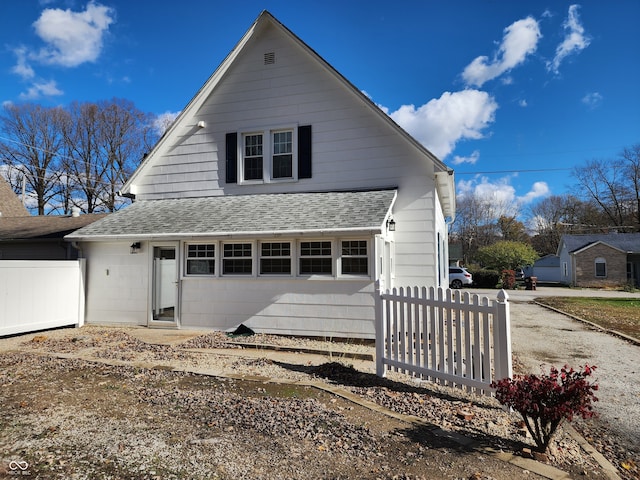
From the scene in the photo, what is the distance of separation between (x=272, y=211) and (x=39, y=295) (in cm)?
620

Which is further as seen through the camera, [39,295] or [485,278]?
[485,278]

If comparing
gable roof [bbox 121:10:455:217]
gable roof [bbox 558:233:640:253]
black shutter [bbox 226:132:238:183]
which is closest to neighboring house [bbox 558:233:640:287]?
gable roof [bbox 558:233:640:253]

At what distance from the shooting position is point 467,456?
10.6 feet

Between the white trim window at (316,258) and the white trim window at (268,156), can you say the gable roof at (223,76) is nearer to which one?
the white trim window at (268,156)

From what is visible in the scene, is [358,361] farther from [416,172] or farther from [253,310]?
[416,172]

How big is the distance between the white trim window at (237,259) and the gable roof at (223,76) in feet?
15.7

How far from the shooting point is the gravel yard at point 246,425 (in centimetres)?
310

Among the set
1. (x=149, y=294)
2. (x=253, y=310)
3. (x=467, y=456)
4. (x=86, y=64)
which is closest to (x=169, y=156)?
(x=149, y=294)

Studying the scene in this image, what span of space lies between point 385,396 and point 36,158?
35858mm

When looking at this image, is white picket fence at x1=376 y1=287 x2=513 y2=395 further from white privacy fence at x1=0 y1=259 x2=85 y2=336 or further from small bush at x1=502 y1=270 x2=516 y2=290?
small bush at x1=502 y1=270 x2=516 y2=290

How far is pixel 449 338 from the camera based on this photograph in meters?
4.77

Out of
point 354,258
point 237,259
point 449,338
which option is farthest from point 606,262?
point 449,338

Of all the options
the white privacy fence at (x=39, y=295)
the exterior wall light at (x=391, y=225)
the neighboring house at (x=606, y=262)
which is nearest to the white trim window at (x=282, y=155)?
the exterior wall light at (x=391, y=225)

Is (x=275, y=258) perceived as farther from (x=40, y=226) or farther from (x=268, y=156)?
(x=40, y=226)
